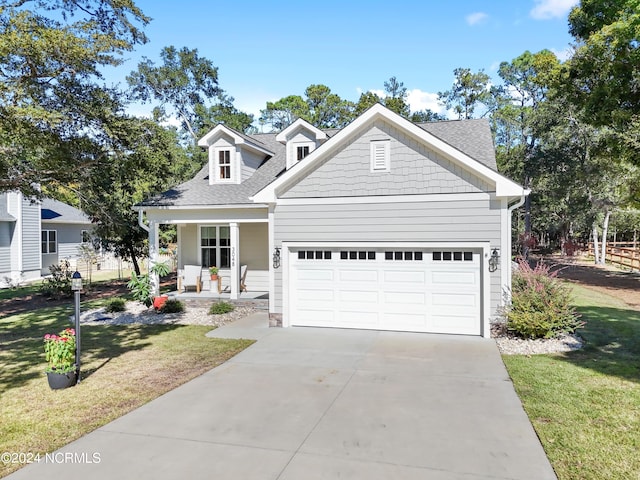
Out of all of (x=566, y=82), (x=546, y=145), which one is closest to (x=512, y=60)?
(x=546, y=145)

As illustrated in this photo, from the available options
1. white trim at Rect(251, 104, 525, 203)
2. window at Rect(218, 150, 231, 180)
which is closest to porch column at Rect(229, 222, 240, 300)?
window at Rect(218, 150, 231, 180)

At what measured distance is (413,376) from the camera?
24.9 feet

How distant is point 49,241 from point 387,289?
2437 centimetres

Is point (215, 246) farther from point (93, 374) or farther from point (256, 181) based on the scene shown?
point (93, 374)

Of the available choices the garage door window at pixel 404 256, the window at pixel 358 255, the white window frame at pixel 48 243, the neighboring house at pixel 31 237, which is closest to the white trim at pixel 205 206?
the window at pixel 358 255

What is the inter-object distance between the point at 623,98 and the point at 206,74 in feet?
110

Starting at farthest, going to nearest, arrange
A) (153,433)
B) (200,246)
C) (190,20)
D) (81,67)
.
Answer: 1. (200,246)
2. (190,20)
3. (81,67)
4. (153,433)

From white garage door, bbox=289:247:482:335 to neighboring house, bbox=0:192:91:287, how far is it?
52.8ft

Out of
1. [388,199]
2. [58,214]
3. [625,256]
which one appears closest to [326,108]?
[58,214]

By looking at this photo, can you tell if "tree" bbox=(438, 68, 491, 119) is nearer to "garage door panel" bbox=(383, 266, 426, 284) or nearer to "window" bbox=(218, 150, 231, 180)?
"window" bbox=(218, 150, 231, 180)

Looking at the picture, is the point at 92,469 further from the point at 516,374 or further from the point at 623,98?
the point at 623,98

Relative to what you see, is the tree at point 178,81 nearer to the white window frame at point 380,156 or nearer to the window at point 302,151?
the window at point 302,151

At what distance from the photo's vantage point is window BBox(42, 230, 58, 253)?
26.4m

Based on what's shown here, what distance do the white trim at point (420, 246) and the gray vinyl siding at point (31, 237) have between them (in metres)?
18.9
